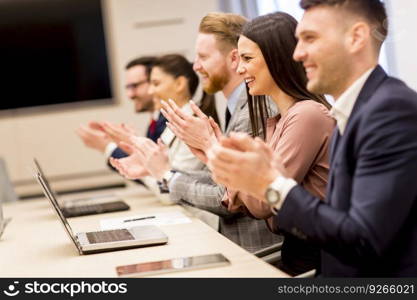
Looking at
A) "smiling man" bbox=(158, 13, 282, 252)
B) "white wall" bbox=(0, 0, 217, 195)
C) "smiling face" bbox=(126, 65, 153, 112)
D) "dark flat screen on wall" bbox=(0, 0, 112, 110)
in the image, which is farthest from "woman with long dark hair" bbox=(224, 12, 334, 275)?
"dark flat screen on wall" bbox=(0, 0, 112, 110)

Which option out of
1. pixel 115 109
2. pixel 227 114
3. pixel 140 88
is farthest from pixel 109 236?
pixel 115 109

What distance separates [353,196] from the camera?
1421 mm

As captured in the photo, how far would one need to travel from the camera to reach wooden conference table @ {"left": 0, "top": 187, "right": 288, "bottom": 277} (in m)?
1.70

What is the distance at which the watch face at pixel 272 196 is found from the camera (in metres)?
1.48

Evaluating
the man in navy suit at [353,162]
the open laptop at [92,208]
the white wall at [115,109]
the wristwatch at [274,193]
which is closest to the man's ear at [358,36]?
the man in navy suit at [353,162]

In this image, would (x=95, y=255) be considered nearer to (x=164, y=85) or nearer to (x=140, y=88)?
(x=164, y=85)

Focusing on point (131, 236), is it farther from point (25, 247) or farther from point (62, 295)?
point (62, 295)

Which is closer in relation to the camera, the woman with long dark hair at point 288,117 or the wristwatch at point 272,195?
the wristwatch at point 272,195

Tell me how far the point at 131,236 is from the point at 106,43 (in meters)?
3.93

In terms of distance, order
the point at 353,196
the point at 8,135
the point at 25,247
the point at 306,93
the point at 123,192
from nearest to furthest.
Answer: the point at 353,196, the point at 306,93, the point at 25,247, the point at 123,192, the point at 8,135

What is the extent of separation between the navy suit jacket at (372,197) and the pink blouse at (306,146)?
445 millimetres

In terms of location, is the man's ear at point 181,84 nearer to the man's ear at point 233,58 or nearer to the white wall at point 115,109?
the man's ear at point 233,58

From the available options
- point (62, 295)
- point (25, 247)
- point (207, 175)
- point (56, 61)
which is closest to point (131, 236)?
point (25, 247)

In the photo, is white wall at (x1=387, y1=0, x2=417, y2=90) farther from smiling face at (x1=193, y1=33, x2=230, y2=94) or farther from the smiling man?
smiling face at (x1=193, y1=33, x2=230, y2=94)
